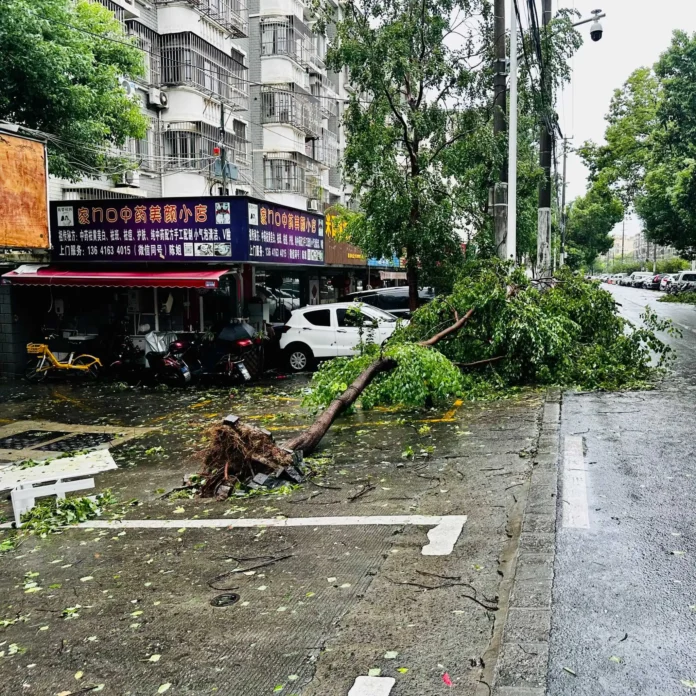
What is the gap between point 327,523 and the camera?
6027 mm

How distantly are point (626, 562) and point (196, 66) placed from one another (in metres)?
28.2

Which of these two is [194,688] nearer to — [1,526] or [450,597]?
[450,597]

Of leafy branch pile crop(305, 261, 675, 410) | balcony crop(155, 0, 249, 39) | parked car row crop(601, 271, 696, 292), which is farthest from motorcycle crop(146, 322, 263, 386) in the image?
parked car row crop(601, 271, 696, 292)

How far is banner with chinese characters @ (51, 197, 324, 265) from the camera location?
50.7ft

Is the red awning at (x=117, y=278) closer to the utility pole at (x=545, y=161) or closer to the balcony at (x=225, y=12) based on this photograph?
the utility pole at (x=545, y=161)

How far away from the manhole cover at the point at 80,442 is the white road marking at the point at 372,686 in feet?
24.6

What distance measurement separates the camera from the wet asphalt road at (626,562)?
3543mm

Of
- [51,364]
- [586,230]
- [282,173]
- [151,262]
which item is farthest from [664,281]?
[51,364]

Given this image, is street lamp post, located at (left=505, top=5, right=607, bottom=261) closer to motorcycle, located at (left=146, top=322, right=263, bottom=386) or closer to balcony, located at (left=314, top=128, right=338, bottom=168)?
motorcycle, located at (left=146, top=322, right=263, bottom=386)

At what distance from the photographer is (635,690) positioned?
3.35 m

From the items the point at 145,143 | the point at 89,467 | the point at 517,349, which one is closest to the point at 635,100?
the point at 145,143

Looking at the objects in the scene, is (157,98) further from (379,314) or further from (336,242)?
(379,314)

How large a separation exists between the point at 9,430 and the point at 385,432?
20.4 ft

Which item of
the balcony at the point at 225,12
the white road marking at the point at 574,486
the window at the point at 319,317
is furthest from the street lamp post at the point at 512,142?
the balcony at the point at 225,12
